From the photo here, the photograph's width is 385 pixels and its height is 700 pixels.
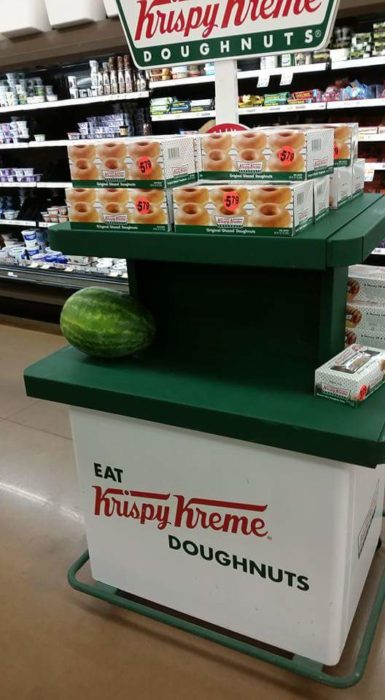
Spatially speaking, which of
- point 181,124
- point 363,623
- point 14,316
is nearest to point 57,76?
point 181,124

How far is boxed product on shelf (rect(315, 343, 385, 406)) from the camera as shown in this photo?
1.38m

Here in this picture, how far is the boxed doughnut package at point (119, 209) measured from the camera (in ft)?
4.60

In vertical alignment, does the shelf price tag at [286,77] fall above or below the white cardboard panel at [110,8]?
below

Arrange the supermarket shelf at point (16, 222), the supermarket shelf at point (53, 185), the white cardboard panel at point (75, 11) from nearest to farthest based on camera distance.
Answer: the white cardboard panel at point (75, 11) → the supermarket shelf at point (53, 185) → the supermarket shelf at point (16, 222)

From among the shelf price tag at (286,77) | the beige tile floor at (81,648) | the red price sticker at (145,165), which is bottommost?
the beige tile floor at (81,648)

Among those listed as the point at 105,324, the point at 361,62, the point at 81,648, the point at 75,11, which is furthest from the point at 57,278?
the point at 81,648

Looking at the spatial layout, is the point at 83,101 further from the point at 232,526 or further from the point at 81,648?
the point at 81,648

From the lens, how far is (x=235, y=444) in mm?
1482

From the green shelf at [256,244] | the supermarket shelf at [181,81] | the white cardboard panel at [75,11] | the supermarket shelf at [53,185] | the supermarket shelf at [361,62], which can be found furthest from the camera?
the supermarket shelf at [53,185]

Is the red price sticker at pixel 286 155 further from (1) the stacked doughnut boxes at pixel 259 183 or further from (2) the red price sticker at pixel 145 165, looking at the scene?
(2) the red price sticker at pixel 145 165

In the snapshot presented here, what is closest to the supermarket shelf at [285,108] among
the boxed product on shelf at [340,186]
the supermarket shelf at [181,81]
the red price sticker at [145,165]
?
the supermarket shelf at [181,81]

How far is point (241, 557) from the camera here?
1631 mm

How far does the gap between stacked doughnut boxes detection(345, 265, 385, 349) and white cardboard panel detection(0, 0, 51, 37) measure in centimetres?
312

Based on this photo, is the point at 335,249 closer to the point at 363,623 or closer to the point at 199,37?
the point at 199,37
